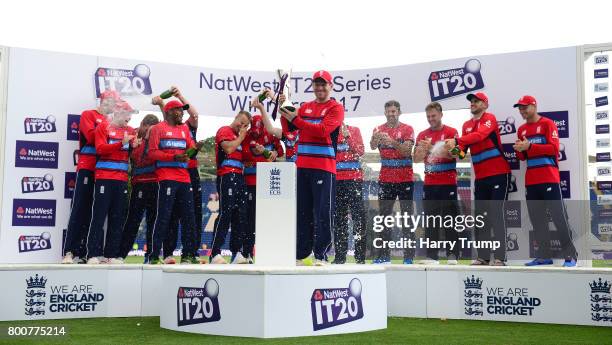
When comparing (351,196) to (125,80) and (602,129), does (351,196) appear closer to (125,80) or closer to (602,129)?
(602,129)

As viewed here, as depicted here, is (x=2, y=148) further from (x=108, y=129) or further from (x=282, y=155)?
(x=282, y=155)

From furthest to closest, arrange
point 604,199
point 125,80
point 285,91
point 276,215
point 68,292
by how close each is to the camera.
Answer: point 125,80, point 604,199, point 285,91, point 68,292, point 276,215

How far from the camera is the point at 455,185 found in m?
8.27

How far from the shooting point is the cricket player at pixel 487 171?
25.7ft

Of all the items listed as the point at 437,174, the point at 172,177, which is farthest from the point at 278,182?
the point at 437,174

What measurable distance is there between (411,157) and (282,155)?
63.0 inches

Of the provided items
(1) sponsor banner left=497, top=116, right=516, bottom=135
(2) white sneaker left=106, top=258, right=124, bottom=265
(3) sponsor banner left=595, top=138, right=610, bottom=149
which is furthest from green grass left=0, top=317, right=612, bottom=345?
(1) sponsor banner left=497, top=116, right=516, bottom=135

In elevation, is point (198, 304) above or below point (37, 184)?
below

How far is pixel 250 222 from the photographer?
8469 millimetres

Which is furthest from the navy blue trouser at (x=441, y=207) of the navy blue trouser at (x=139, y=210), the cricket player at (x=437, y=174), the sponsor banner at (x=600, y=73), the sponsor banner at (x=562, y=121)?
the navy blue trouser at (x=139, y=210)

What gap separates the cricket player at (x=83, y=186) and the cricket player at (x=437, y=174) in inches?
152

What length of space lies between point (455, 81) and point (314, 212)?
326 centimetres

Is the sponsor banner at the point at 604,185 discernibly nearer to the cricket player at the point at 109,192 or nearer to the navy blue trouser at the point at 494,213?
the navy blue trouser at the point at 494,213

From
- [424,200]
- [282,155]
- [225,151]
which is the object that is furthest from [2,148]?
[424,200]
